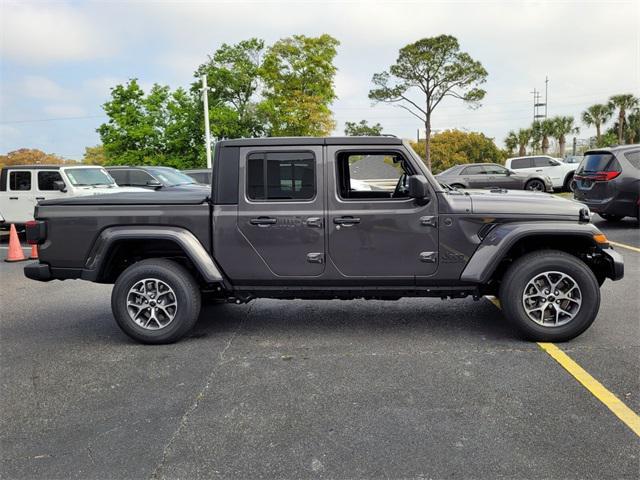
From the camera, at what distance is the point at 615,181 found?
418 inches

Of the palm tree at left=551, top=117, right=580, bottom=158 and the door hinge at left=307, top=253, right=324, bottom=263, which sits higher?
the palm tree at left=551, top=117, right=580, bottom=158

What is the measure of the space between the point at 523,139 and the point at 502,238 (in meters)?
70.2

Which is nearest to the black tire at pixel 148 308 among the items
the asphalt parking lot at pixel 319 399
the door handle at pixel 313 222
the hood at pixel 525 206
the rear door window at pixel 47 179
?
the asphalt parking lot at pixel 319 399

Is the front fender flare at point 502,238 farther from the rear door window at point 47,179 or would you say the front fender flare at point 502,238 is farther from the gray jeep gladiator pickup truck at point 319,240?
the rear door window at point 47,179

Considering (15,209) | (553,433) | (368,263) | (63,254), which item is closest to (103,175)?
(15,209)

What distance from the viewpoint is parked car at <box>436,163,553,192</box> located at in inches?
822

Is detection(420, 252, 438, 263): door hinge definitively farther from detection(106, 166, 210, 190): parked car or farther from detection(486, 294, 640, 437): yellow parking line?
detection(106, 166, 210, 190): parked car

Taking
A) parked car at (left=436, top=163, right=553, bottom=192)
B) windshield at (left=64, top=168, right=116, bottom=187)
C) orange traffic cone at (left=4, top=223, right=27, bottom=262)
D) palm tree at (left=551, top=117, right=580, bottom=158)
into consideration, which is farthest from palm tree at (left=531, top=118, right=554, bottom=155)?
orange traffic cone at (left=4, top=223, right=27, bottom=262)

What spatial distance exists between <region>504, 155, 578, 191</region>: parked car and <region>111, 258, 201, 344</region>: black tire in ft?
64.3

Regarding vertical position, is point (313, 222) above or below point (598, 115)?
below

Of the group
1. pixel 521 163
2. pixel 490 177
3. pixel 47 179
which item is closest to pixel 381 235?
pixel 47 179

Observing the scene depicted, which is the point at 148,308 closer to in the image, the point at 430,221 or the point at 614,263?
the point at 430,221

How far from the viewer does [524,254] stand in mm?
4730

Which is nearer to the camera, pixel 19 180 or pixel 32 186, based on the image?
pixel 32 186
